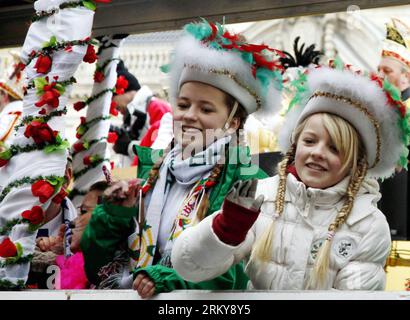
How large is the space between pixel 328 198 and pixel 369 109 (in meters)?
0.42

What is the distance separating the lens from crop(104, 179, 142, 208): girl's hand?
131 inches

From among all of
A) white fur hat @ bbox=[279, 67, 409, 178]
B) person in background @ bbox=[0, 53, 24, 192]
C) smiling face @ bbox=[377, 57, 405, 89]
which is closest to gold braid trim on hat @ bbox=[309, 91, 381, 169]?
white fur hat @ bbox=[279, 67, 409, 178]

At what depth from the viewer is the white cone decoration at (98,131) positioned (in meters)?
5.07

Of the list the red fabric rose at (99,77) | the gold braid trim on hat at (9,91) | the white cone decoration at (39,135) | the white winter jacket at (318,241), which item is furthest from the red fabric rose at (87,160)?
the gold braid trim on hat at (9,91)

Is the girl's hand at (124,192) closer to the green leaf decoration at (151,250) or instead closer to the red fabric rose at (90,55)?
the green leaf decoration at (151,250)

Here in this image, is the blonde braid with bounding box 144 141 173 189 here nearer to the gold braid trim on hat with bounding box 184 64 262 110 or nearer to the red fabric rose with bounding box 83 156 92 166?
the gold braid trim on hat with bounding box 184 64 262 110

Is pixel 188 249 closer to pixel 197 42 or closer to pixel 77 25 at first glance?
pixel 197 42

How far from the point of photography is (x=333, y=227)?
3189 mm

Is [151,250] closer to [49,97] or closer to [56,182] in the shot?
[56,182]

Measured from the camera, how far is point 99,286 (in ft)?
12.1

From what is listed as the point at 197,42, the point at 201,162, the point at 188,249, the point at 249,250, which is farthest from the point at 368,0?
the point at 188,249

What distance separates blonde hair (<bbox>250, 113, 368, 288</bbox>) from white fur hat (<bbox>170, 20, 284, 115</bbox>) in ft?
1.37

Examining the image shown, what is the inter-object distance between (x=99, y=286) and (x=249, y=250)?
84 centimetres
